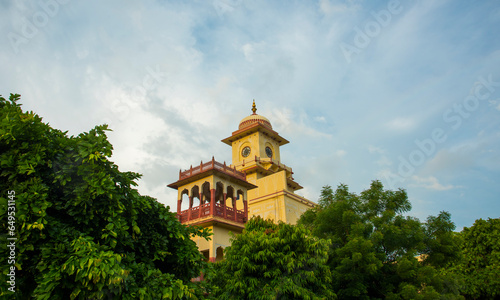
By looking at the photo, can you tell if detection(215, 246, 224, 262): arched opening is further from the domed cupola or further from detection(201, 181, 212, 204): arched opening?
the domed cupola

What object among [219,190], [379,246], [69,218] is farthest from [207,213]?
[69,218]

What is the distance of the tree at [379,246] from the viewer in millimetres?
14477

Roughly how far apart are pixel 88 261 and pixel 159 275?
1.64 m

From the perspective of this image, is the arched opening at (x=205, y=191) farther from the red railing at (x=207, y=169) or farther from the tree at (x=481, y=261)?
the tree at (x=481, y=261)

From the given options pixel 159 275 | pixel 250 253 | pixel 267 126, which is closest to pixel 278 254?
pixel 250 253

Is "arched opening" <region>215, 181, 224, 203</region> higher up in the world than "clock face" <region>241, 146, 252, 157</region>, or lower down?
lower down

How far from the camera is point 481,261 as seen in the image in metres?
22.8

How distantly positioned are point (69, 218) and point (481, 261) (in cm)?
2387

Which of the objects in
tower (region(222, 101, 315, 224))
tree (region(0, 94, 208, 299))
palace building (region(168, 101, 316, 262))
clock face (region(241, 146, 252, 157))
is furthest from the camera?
clock face (region(241, 146, 252, 157))

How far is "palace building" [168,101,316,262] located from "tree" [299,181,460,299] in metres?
5.59

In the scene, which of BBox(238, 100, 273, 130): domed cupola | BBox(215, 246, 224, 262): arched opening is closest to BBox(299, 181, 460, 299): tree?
BBox(215, 246, 224, 262): arched opening

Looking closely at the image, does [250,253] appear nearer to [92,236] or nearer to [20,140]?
[92,236]

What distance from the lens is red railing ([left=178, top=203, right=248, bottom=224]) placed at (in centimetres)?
2238

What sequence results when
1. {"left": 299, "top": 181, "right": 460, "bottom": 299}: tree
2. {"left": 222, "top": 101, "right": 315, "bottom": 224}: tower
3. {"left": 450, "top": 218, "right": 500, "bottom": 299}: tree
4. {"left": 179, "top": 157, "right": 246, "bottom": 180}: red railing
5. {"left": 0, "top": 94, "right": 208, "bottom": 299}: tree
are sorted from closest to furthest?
{"left": 0, "top": 94, "right": 208, "bottom": 299}: tree, {"left": 299, "top": 181, "right": 460, "bottom": 299}: tree, {"left": 450, "top": 218, "right": 500, "bottom": 299}: tree, {"left": 179, "top": 157, "right": 246, "bottom": 180}: red railing, {"left": 222, "top": 101, "right": 315, "bottom": 224}: tower
